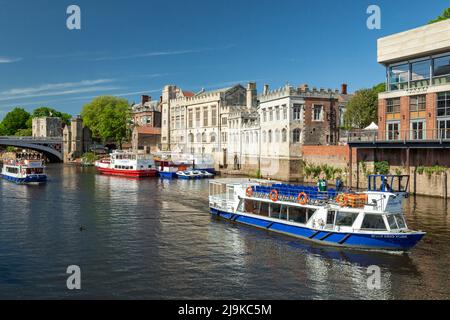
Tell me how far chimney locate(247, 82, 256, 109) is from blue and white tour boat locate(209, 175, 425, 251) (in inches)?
2556

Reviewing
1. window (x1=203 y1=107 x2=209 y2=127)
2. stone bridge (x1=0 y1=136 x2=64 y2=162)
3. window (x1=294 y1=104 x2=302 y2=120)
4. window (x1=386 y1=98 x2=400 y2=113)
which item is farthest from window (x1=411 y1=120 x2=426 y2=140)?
stone bridge (x1=0 y1=136 x2=64 y2=162)

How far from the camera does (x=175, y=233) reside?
113 ft

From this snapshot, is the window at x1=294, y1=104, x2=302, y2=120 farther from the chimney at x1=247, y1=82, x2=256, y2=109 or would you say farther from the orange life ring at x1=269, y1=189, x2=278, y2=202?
the orange life ring at x1=269, y1=189, x2=278, y2=202

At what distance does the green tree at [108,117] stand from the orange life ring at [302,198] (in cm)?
10919

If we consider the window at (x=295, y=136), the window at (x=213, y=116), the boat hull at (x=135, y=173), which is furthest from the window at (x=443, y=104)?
the window at (x=213, y=116)

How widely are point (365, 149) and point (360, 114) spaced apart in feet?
62.1

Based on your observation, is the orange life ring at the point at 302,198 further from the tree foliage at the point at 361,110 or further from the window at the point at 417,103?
the tree foliage at the point at 361,110

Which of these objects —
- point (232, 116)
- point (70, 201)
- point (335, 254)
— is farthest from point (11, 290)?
point (232, 116)

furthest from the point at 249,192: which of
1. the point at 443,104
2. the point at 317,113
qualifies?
the point at 317,113

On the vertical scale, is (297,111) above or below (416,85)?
below

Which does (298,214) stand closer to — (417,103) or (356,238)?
(356,238)

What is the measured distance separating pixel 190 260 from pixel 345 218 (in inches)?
409

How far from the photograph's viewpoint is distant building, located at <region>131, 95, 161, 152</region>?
431 ft

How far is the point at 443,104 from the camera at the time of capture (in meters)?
52.0
